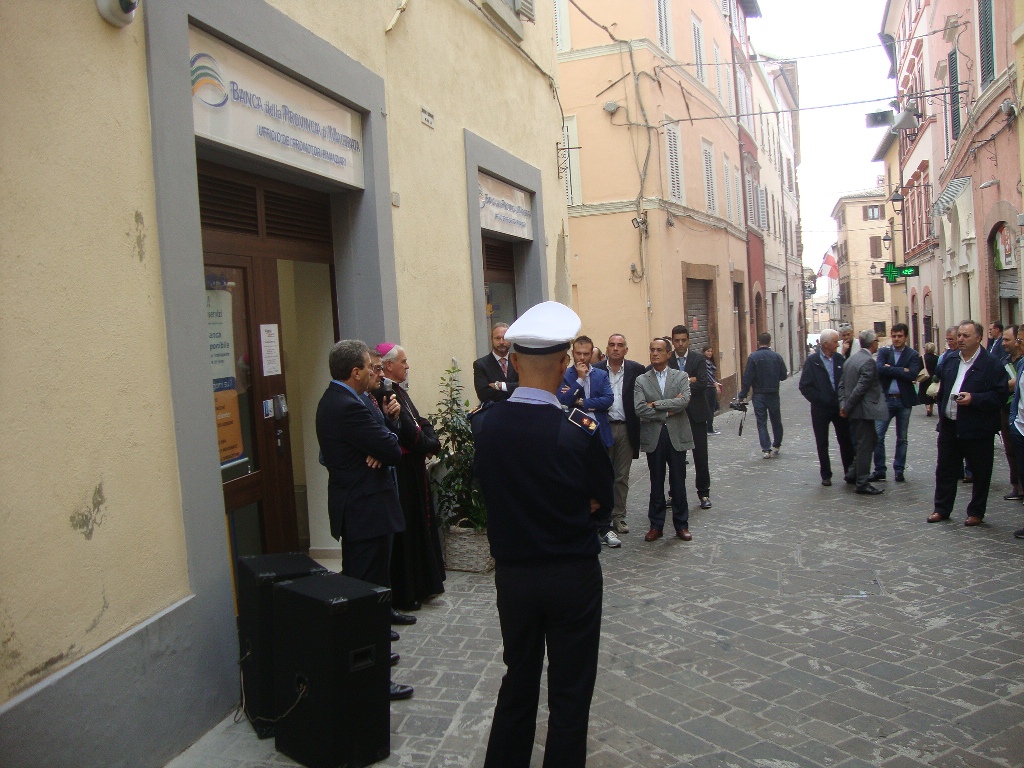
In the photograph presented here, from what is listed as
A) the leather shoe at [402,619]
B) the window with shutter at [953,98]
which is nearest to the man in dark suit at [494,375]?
the leather shoe at [402,619]

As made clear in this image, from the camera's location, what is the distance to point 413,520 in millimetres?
6250

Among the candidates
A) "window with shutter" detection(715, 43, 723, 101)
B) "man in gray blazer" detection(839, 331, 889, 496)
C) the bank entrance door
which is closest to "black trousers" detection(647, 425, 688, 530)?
"man in gray blazer" detection(839, 331, 889, 496)

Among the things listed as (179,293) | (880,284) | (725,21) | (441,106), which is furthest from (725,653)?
(880,284)

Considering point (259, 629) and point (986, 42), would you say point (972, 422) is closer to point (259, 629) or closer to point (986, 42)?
point (259, 629)

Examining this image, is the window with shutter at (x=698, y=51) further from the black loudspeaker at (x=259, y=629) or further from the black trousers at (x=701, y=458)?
the black loudspeaker at (x=259, y=629)

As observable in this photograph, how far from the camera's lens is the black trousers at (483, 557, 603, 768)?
10.9 feet

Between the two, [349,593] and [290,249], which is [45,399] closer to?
[349,593]

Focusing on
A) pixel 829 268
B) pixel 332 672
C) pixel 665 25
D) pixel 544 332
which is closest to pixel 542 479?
pixel 544 332

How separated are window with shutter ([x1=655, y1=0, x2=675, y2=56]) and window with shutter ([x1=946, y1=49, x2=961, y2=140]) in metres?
6.24

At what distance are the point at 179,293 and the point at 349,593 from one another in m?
1.69

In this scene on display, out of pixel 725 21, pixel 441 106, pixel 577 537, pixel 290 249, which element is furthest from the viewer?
pixel 725 21

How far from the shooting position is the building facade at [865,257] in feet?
207

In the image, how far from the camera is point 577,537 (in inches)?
132

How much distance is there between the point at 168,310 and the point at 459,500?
133 inches
